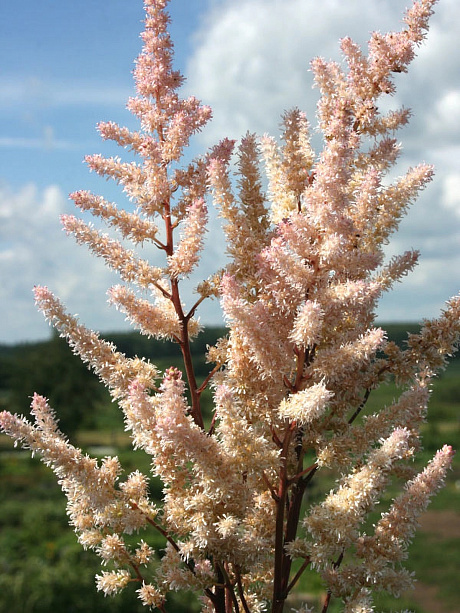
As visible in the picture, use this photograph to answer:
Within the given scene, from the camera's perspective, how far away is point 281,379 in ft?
6.35

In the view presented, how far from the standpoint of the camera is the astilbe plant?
185 cm

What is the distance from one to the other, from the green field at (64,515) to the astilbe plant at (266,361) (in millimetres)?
9012

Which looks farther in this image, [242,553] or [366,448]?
[366,448]

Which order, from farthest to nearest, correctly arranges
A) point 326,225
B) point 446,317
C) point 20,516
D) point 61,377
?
point 61,377 → point 20,516 → point 446,317 → point 326,225

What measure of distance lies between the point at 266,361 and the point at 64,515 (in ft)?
75.5

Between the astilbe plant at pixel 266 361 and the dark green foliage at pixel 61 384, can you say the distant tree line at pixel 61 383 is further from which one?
the astilbe plant at pixel 266 361

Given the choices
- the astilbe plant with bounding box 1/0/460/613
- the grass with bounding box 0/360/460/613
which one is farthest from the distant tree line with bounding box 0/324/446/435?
the astilbe plant with bounding box 1/0/460/613

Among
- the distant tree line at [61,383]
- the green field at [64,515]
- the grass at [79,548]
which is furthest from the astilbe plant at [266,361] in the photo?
the distant tree line at [61,383]

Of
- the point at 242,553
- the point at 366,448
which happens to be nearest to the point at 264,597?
the point at 242,553

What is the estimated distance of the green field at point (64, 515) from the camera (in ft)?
46.7

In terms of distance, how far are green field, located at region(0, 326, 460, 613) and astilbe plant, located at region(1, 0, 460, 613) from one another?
9.01 m

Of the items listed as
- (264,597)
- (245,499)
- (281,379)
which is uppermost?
(281,379)

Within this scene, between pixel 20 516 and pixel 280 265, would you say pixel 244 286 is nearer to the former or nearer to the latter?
pixel 280 265

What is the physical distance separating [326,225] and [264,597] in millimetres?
1354
